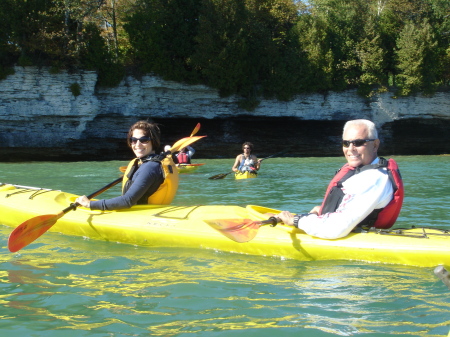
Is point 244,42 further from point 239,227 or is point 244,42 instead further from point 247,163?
point 239,227

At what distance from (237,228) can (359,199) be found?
3.15ft

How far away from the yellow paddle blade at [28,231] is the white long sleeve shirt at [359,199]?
7.25 ft

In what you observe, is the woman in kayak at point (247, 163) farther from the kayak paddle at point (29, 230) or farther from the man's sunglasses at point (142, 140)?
the man's sunglasses at point (142, 140)

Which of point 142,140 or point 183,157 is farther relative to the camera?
point 183,157

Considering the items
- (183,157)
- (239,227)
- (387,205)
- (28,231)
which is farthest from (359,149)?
(183,157)

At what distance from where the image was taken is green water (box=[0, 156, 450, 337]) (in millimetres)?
2346

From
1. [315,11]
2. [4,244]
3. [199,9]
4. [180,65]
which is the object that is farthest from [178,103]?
[4,244]

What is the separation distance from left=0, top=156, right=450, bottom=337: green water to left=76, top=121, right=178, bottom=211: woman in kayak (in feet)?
1.22

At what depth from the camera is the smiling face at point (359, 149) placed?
9.87ft

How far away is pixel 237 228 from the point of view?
11.8ft

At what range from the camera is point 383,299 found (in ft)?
8.87

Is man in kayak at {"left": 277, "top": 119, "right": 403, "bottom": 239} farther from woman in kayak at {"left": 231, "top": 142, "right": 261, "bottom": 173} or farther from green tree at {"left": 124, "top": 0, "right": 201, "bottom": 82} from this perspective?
green tree at {"left": 124, "top": 0, "right": 201, "bottom": 82}

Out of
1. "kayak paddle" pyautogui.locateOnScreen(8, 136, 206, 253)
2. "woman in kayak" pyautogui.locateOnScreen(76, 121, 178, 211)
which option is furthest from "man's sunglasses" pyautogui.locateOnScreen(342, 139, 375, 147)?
"kayak paddle" pyautogui.locateOnScreen(8, 136, 206, 253)

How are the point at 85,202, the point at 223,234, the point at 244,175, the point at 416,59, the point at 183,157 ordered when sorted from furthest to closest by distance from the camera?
the point at 416,59, the point at 183,157, the point at 244,175, the point at 85,202, the point at 223,234
